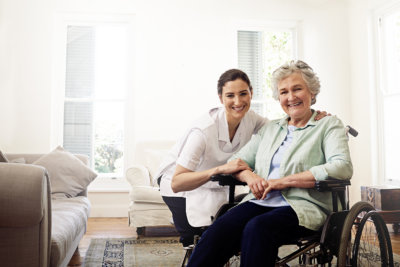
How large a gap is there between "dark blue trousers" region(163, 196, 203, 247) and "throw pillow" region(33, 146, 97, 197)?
1.19 metres

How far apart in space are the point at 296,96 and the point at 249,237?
712mm

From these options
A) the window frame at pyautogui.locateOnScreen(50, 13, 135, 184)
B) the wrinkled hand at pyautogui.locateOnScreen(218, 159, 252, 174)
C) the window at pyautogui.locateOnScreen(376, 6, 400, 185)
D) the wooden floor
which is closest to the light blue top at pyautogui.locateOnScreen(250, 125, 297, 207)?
the wrinkled hand at pyautogui.locateOnScreen(218, 159, 252, 174)

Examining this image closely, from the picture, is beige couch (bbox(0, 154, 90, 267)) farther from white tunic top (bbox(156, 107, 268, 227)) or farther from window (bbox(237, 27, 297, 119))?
window (bbox(237, 27, 297, 119))

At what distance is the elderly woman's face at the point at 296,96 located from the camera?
1773mm

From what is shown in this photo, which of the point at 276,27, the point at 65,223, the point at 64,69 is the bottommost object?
the point at 65,223

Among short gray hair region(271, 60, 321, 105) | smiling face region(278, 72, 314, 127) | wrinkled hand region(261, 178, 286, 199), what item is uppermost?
short gray hair region(271, 60, 321, 105)

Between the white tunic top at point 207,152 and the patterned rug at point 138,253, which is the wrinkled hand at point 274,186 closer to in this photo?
the white tunic top at point 207,152

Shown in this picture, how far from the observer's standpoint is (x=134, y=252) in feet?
9.55

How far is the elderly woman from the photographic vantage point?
1.45 meters

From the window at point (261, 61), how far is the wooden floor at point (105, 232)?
6.86ft

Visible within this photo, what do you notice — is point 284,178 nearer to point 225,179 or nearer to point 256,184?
point 256,184

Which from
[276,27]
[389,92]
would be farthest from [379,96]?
[276,27]

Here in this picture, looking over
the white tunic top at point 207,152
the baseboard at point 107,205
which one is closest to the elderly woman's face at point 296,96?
the white tunic top at point 207,152

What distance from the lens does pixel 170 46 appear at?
470 centimetres
